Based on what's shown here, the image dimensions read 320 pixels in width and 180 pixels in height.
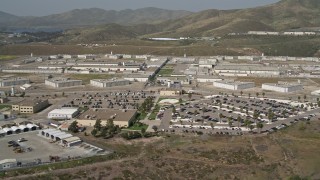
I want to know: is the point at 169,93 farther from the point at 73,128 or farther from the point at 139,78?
the point at 73,128

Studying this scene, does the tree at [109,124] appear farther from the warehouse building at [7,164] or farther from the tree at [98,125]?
the warehouse building at [7,164]

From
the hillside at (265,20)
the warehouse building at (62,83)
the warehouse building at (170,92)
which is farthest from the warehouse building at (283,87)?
the hillside at (265,20)

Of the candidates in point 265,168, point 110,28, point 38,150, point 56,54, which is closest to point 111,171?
point 38,150

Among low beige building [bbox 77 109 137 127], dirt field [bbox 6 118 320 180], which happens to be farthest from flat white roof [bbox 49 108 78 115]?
dirt field [bbox 6 118 320 180]

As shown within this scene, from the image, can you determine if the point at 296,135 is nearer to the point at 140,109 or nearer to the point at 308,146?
the point at 308,146

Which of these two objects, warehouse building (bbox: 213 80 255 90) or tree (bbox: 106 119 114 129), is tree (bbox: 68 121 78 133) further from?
warehouse building (bbox: 213 80 255 90)

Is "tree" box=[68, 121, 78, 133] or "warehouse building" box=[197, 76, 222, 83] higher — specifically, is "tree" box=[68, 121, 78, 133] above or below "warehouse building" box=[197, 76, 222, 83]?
below

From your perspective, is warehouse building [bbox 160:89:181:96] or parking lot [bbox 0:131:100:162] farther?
warehouse building [bbox 160:89:181:96]
